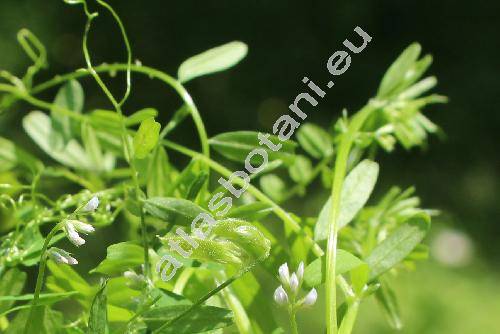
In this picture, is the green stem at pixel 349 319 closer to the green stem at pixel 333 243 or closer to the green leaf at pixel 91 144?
the green stem at pixel 333 243

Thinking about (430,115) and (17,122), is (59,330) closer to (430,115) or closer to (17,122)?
(17,122)

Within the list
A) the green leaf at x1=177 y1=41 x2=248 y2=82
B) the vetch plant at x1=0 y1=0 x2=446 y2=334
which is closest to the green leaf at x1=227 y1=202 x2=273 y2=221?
the vetch plant at x1=0 y1=0 x2=446 y2=334

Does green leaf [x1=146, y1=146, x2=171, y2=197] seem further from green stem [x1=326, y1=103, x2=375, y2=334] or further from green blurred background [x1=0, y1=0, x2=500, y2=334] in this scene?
green blurred background [x1=0, y1=0, x2=500, y2=334]

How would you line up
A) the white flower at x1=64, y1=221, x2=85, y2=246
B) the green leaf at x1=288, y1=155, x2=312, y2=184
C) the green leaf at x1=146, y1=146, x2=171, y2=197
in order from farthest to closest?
the green leaf at x1=288, y1=155, x2=312, y2=184
the green leaf at x1=146, y1=146, x2=171, y2=197
the white flower at x1=64, y1=221, x2=85, y2=246

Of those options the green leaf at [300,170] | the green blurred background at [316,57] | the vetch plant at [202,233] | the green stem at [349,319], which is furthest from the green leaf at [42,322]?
the green blurred background at [316,57]

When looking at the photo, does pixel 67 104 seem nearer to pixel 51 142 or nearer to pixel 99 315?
pixel 51 142
